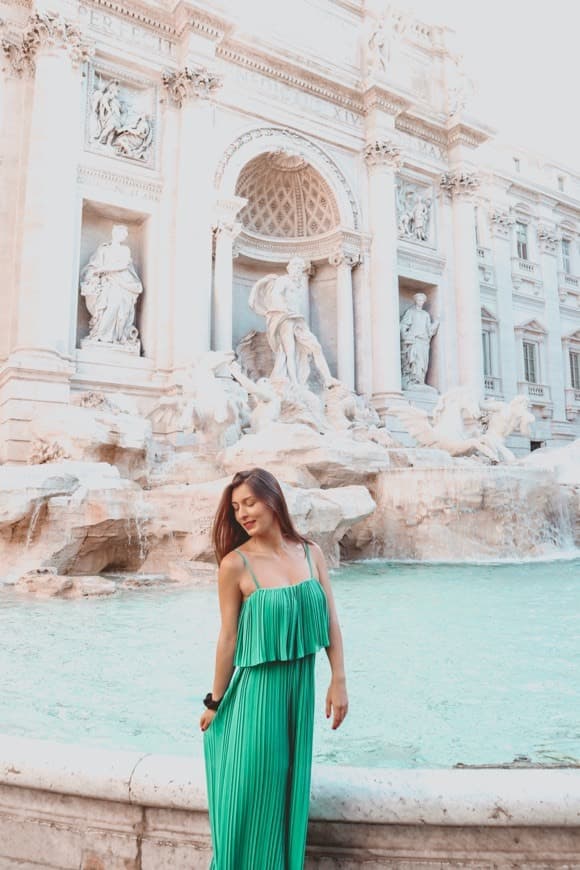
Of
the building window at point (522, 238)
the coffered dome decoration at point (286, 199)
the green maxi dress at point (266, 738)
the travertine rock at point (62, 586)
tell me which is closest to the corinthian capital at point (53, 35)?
the coffered dome decoration at point (286, 199)

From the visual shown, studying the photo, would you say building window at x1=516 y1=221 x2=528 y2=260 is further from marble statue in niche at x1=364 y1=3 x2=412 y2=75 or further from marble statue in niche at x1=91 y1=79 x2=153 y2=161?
marble statue in niche at x1=91 y1=79 x2=153 y2=161

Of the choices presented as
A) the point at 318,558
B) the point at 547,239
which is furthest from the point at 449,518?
the point at 547,239

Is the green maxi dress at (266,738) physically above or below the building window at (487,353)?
below

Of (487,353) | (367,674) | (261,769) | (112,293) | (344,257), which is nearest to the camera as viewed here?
(261,769)

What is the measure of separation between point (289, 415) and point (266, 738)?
33.5ft

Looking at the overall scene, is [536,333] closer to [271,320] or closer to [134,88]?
[271,320]

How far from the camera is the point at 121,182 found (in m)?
13.2

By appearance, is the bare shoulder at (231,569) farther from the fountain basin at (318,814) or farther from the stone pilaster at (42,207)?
the stone pilaster at (42,207)

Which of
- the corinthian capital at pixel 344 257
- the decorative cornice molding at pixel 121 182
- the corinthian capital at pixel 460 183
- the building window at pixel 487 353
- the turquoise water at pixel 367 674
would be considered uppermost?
the corinthian capital at pixel 460 183

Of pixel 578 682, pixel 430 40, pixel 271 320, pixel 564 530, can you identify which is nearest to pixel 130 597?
pixel 578 682

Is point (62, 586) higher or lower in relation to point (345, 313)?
lower

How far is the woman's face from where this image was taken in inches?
61.1

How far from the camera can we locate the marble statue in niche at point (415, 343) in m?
17.1

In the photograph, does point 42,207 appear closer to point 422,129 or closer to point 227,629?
point 422,129
